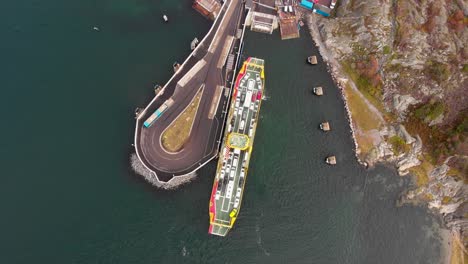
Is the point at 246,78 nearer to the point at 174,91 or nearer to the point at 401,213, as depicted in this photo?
the point at 174,91

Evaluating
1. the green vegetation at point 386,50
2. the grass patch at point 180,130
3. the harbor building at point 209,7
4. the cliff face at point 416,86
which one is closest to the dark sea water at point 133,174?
the harbor building at point 209,7

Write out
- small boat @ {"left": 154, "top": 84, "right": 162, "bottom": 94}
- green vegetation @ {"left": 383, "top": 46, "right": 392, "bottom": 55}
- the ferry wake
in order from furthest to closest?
green vegetation @ {"left": 383, "top": 46, "right": 392, "bottom": 55} → small boat @ {"left": 154, "top": 84, "right": 162, "bottom": 94} → the ferry wake

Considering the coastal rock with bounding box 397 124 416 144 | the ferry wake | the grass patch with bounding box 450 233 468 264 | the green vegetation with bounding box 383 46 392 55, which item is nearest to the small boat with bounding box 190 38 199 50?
the ferry wake

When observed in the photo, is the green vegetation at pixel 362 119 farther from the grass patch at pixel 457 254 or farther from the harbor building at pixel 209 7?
the harbor building at pixel 209 7

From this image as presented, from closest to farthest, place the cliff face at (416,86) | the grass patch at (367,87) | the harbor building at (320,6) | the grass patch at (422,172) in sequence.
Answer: the cliff face at (416,86)
the grass patch at (422,172)
the grass patch at (367,87)
the harbor building at (320,6)

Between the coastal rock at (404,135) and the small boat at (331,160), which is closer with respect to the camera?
the small boat at (331,160)

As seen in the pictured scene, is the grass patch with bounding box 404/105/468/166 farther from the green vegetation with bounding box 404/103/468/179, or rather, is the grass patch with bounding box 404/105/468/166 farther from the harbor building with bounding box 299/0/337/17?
the harbor building with bounding box 299/0/337/17

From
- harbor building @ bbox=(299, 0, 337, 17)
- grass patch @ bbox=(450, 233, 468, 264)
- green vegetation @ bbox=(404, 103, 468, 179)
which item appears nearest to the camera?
green vegetation @ bbox=(404, 103, 468, 179)
